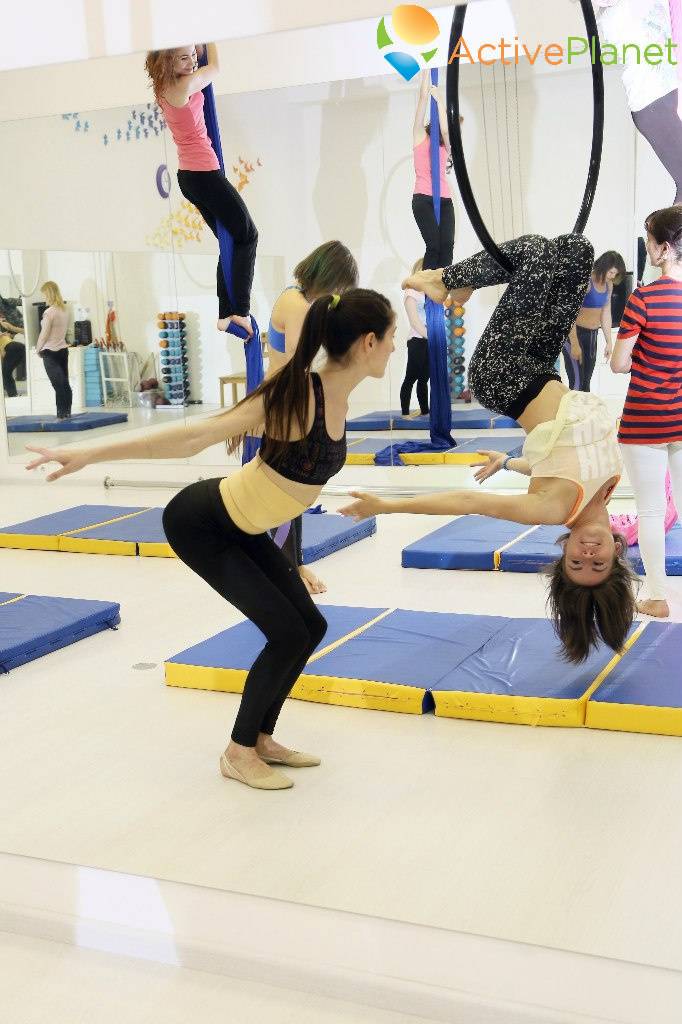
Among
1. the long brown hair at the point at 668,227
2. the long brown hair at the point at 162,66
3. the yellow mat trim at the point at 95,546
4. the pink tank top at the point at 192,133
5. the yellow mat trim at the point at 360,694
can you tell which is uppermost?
the long brown hair at the point at 162,66

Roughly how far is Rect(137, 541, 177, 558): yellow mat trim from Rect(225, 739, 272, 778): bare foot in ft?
9.75

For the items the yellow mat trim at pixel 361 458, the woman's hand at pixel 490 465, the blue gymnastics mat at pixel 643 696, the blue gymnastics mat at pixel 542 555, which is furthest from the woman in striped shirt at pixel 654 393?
the yellow mat trim at pixel 361 458

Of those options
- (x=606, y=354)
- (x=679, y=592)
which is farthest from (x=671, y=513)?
(x=606, y=354)

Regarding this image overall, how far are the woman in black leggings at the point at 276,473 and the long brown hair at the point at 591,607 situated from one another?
0.83 meters

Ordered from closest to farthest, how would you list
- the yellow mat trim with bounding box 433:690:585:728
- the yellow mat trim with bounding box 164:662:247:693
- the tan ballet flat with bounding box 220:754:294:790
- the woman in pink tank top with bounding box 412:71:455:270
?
1. the tan ballet flat with bounding box 220:754:294:790
2. the yellow mat trim with bounding box 433:690:585:728
3. the yellow mat trim with bounding box 164:662:247:693
4. the woman in pink tank top with bounding box 412:71:455:270

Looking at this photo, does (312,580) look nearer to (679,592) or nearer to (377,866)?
(679,592)

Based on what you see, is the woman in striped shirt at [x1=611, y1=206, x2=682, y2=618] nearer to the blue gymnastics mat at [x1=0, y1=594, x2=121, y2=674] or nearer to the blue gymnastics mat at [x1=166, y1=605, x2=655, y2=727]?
the blue gymnastics mat at [x1=166, y1=605, x2=655, y2=727]

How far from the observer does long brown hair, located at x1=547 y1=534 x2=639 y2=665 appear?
358cm

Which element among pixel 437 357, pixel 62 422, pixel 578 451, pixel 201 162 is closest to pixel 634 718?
pixel 578 451

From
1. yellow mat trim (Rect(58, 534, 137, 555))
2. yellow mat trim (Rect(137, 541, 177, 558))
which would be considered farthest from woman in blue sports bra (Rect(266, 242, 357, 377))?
yellow mat trim (Rect(58, 534, 137, 555))

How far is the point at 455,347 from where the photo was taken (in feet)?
26.1

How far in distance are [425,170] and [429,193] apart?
151 millimetres

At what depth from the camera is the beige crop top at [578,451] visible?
340cm

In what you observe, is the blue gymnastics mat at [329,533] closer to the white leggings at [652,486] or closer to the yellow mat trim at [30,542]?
the yellow mat trim at [30,542]
